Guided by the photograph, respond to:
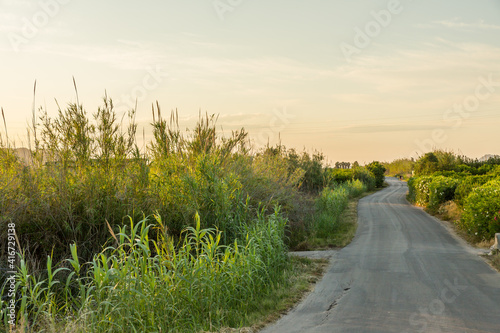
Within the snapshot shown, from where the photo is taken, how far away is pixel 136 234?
7828 mm

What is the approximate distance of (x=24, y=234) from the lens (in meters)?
7.38

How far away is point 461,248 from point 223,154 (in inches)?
352

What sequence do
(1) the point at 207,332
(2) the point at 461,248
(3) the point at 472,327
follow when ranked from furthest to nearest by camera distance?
(2) the point at 461,248 < (3) the point at 472,327 < (1) the point at 207,332

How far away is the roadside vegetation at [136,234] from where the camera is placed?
18.7 feet

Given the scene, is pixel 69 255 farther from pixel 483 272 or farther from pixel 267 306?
pixel 483 272

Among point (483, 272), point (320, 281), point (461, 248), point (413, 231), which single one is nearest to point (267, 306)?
point (320, 281)

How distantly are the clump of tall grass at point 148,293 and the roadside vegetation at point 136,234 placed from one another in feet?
0.07

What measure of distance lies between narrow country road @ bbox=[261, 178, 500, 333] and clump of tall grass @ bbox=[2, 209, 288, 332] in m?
0.85

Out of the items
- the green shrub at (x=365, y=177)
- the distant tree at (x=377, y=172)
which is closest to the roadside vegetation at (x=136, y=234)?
the green shrub at (x=365, y=177)

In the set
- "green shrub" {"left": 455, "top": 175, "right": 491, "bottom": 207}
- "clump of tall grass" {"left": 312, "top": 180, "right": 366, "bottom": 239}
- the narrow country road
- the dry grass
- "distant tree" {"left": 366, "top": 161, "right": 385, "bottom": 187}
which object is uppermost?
"distant tree" {"left": 366, "top": 161, "right": 385, "bottom": 187}

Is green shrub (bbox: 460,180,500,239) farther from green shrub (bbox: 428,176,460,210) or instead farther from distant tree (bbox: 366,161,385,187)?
distant tree (bbox: 366,161,385,187)

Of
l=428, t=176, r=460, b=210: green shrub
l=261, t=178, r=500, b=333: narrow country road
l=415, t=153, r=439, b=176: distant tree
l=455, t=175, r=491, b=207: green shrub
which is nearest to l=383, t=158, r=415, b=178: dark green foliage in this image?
l=415, t=153, r=439, b=176: distant tree

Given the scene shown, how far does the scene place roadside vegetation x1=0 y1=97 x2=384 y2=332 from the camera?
5.69m

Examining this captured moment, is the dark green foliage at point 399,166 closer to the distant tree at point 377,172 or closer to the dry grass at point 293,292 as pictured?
the distant tree at point 377,172
